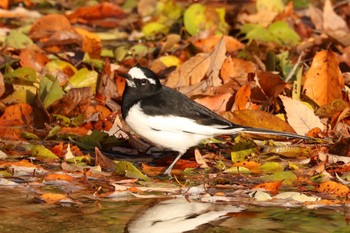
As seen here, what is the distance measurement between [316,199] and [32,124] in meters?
2.91

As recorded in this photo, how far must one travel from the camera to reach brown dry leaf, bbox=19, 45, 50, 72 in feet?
30.2

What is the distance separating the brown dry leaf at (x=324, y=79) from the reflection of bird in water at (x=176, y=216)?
2645 millimetres

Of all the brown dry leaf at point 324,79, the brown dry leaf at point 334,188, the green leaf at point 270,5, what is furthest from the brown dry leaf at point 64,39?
the brown dry leaf at point 334,188

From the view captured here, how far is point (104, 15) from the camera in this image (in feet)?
39.4

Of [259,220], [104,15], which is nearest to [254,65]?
[104,15]

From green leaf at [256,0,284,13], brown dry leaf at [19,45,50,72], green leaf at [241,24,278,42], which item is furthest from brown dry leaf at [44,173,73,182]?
green leaf at [256,0,284,13]

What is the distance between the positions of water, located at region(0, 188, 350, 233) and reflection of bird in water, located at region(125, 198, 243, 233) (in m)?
0.01

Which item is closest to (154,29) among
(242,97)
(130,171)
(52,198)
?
(242,97)

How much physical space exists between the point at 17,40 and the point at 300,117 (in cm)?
347

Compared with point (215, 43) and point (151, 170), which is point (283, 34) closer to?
point (215, 43)

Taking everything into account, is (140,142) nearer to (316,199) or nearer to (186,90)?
(186,90)

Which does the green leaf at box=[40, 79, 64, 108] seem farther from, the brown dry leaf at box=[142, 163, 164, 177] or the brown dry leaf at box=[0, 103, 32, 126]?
the brown dry leaf at box=[142, 163, 164, 177]

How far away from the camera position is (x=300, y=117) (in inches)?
307

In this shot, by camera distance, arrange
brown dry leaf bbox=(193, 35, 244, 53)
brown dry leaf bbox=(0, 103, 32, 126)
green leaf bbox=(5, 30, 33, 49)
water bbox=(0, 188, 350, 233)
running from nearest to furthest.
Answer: water bbox=(0, 188, 350, 233)
brown dry leaf bbox=(0, 103, 32, 126)
green leaf bbox=(5, 30, 33, 49)
brown dry leaf bbox=(193, 35, 244, 53)
